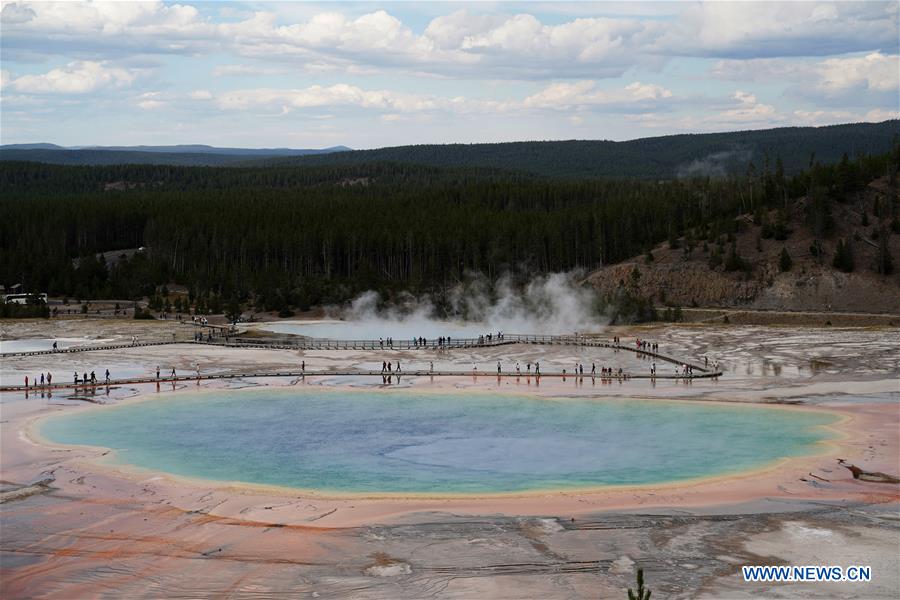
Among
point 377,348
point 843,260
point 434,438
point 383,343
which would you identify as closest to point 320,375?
point 377,348

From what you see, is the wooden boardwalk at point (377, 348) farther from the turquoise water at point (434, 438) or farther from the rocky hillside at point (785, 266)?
the rocky hillside at point (785, 266)

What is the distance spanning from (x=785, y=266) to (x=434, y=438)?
136ft

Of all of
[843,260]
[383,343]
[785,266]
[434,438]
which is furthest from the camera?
[785,266]

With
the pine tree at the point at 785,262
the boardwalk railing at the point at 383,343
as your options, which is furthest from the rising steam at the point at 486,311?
the pine tree at the point at 785,262

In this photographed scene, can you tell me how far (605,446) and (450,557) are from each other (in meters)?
11.2

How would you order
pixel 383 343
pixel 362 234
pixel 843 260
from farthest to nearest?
pixel 362 234
pixel 843 260
pixel 383 343

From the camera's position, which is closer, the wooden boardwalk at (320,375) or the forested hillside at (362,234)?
the wooden boardwalk at (320,375)

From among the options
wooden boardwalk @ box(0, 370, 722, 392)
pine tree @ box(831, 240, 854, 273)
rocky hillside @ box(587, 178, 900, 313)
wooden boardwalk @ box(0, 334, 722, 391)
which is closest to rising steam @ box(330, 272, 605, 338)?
rocky hillside @ box(587, 178, 900, 313)

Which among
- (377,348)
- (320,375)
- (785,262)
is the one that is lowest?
(320,375)

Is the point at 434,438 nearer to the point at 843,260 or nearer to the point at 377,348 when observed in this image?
the point at 377,348

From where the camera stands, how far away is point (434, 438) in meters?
32.3

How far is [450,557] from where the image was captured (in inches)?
820

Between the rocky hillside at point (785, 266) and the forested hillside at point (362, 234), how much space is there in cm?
107

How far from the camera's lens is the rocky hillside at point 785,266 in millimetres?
65000
